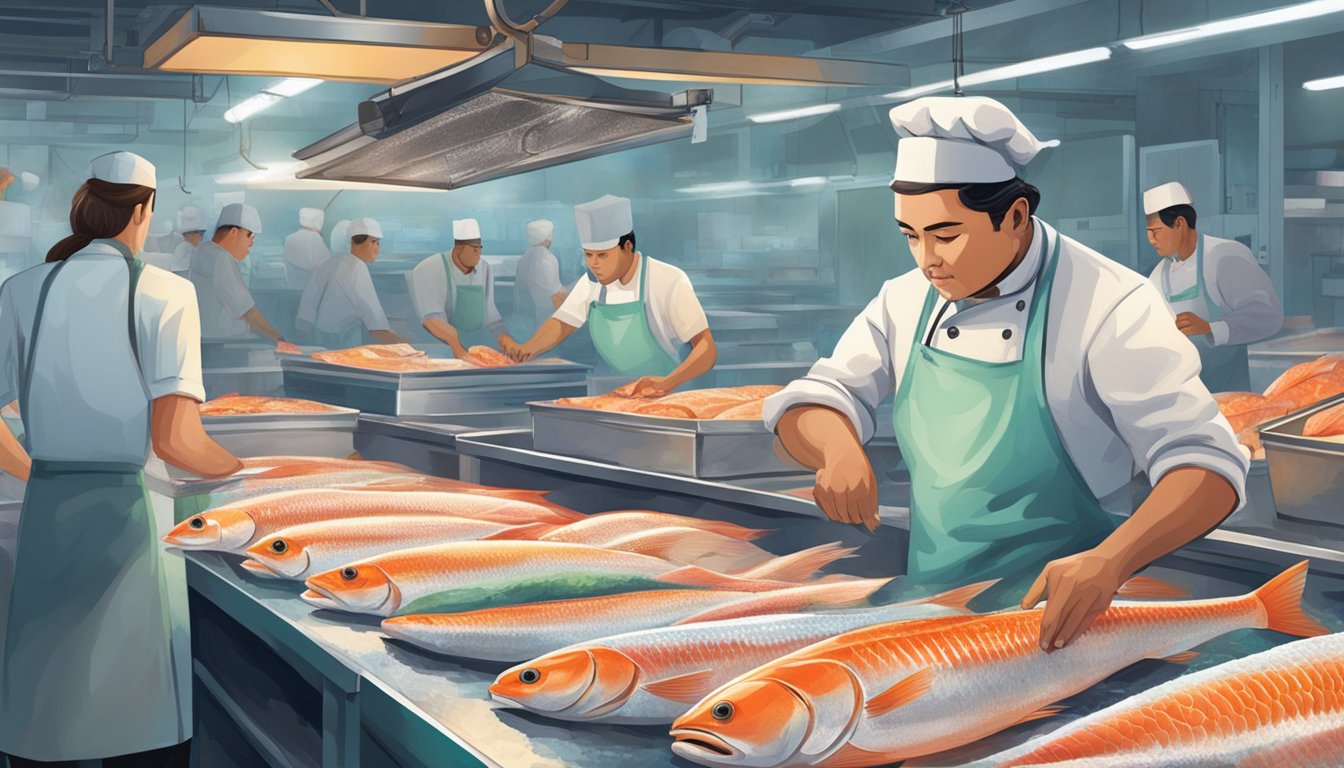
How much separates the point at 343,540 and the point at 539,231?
17.7 feet

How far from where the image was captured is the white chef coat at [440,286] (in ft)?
19.7

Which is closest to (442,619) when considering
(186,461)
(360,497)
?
(360,497)

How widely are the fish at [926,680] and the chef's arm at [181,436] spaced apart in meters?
1.49

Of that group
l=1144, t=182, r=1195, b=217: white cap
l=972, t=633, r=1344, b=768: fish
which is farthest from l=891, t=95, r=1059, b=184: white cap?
l=1144, t=182, r=1195, b=217: white cap

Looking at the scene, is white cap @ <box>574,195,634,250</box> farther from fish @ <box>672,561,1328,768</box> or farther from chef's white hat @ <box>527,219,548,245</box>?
chef's white hat @ <box>527,219,548,245</box>

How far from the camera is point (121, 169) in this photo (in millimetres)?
2205

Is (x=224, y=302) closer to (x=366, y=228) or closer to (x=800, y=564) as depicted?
(x=366, y=228)

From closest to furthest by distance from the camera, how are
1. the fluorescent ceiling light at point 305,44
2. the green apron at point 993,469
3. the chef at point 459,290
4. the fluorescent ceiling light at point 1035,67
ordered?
the green apron at point 993,469
the fluorescent ceiling light at point 305,44
the fluorescent ceiling light at point 1035,67
the chef at point 459,290

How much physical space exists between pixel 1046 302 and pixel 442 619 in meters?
0.88

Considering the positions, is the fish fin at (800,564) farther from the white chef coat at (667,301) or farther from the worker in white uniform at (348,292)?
the worker in white uniform at (348,292)

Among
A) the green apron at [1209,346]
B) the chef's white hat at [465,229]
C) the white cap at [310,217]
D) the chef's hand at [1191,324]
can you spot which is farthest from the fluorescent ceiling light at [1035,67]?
the white cap at [310,217]

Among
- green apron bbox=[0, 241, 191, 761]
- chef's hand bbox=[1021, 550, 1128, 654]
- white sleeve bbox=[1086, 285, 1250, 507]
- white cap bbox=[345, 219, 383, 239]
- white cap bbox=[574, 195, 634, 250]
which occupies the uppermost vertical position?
white cap bbox=[345, 219, 383, 239]

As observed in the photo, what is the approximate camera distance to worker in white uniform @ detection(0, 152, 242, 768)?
2.17m

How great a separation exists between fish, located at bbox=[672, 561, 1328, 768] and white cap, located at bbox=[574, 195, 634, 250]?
8.90 feet
